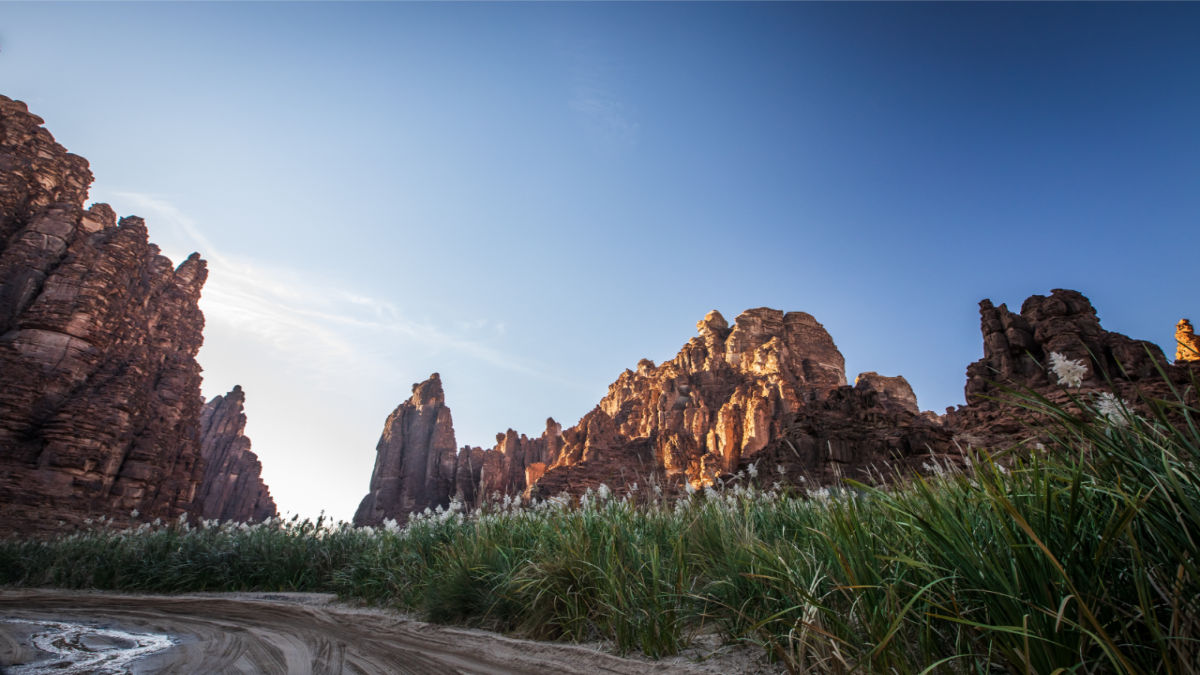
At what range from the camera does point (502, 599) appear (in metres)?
5.81

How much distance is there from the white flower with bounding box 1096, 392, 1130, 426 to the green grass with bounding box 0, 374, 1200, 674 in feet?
0.09

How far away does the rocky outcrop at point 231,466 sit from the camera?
90.3 metres

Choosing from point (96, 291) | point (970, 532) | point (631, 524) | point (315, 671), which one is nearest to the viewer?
point (970, 532)

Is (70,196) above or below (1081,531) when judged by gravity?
above

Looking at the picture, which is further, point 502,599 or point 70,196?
point 70,196

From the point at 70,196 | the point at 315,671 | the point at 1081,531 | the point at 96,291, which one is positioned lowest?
the point at 315,671

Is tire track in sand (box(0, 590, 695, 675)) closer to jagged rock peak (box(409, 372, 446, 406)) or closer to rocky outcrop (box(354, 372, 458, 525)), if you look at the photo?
rocky outcrop (box(354, 372, 458, 525))

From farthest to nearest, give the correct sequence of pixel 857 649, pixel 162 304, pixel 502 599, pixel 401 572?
1. pixel 162 304
2. pixel 401 572
3. pixel 502 599
4. pixel 857 649

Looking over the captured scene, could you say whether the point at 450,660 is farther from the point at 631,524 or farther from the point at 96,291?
the point at 96,291

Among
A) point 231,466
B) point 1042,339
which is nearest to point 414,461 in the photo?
point 231,466

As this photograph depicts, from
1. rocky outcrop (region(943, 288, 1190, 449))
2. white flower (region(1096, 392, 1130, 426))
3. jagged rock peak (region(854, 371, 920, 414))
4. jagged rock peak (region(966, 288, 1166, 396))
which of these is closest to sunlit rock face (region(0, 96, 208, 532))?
white flower (region(1096, 392, 1130, 426))

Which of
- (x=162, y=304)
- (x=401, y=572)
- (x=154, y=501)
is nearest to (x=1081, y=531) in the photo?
(x=401, y=572)

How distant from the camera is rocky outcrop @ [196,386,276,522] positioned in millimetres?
90312

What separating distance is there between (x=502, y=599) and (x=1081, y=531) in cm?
524
